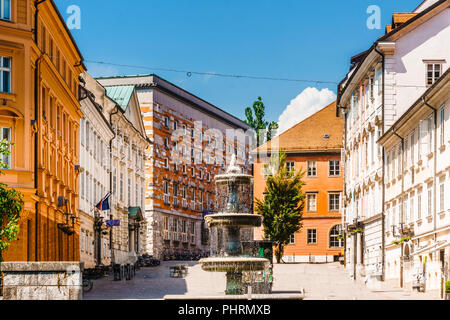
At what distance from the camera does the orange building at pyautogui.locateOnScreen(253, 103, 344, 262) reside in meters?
82.2

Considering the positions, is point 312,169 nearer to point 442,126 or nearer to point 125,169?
point 125,169

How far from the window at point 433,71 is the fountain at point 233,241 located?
846 inches

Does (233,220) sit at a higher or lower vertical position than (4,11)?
Result: lower

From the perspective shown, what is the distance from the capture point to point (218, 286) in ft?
150

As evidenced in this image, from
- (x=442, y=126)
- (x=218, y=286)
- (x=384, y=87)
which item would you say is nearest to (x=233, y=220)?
(x=442, y=126)

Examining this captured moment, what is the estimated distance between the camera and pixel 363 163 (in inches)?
2372

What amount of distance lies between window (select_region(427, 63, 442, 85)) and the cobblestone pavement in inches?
498

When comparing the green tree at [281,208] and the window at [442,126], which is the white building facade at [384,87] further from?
the green tree at [281,208]

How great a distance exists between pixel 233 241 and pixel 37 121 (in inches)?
449

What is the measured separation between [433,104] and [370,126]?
15106mm

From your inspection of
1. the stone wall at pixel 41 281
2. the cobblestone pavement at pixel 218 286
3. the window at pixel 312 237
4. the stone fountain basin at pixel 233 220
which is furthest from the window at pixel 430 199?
the window at pixel 312 237

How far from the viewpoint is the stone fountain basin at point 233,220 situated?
32822mm

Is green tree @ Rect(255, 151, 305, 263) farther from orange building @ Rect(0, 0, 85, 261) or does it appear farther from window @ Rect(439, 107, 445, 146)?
window @ Rect(439, 107, 445, 146)
